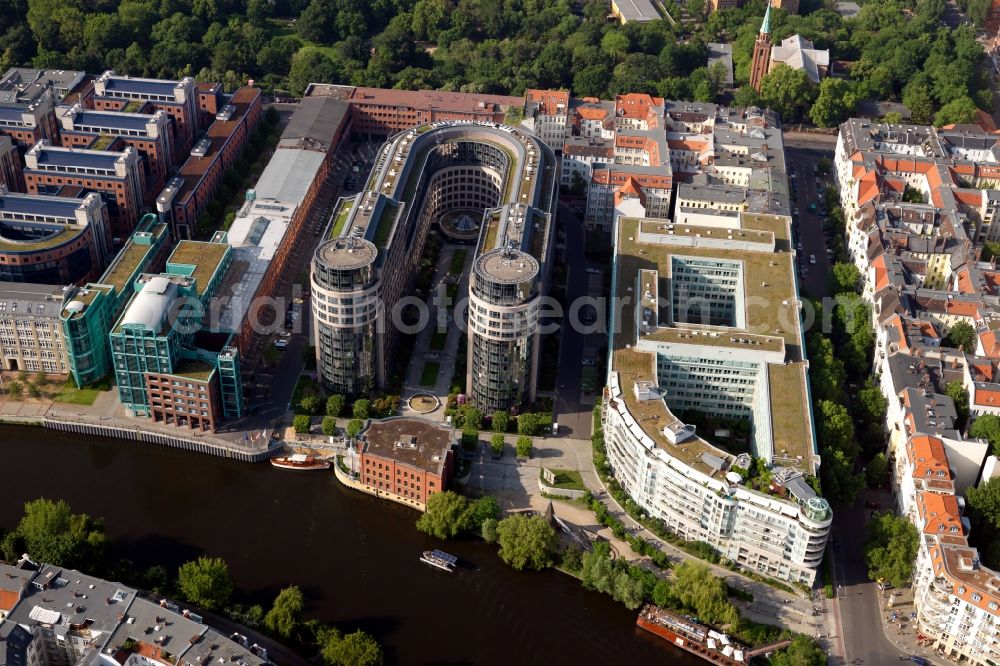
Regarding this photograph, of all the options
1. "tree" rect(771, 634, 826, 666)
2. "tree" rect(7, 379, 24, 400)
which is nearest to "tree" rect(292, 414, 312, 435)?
"tree" rect(7, 379, 24, 400)

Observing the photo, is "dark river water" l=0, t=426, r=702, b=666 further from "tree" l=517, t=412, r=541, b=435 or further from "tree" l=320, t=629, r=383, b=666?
"tree" l=517, t=412, r=541, b=435

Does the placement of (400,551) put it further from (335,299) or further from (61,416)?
(61,416)

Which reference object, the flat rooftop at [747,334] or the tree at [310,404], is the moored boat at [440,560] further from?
the tree at [310,404]

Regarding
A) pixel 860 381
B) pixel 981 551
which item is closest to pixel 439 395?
pixel 860 381

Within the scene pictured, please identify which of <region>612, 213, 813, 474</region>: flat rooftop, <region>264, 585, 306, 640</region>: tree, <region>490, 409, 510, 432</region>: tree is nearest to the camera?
<region>264, 585, 306, 640</region>: tree

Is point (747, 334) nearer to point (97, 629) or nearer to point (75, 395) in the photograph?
point (97, 629)

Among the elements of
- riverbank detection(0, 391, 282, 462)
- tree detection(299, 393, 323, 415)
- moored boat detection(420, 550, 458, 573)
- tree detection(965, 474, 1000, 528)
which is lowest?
moored boat detection(420, 550, 458, 573)
